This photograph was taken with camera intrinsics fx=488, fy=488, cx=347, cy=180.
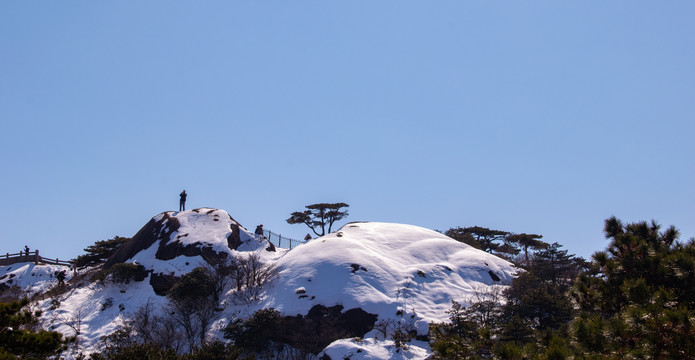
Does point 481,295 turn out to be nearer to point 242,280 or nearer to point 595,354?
point 242,280

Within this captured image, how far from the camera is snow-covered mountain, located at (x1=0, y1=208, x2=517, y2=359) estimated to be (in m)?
41.1

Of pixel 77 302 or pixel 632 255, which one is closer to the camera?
pixel 632 255

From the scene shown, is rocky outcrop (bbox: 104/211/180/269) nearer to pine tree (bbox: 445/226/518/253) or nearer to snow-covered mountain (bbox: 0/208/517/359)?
snow-covered mountain (bbox: 0/208/517/359)

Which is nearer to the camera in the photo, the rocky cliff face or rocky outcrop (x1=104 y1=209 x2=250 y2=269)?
the rocky cliff face

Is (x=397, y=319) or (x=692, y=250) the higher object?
(x=692, y=250)

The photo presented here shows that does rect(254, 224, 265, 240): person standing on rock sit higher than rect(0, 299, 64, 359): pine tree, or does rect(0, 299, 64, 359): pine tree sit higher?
rect(254, 224, 265, 240): person standing on rock

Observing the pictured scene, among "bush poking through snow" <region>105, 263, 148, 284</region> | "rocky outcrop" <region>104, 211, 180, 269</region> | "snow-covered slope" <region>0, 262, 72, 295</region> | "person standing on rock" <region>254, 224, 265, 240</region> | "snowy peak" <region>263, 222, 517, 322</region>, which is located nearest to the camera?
"snowy peak" <region>263, 222, 517, 322</region>

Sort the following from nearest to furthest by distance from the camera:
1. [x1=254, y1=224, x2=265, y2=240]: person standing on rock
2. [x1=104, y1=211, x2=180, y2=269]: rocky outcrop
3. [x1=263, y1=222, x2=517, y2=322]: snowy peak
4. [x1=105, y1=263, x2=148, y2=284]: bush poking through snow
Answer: [x1=263, y1=222, x2=517, y2=322]: snowy peak < [x1=105, y1=263, x2=148, y2=284]: bush poking through snow < [x1=104, y1=211, x2=180, y2=269]: rocky outcrop < [x1=254, y1=224, x2=265, y2=240]: person standing on rock

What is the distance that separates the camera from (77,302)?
4578cm

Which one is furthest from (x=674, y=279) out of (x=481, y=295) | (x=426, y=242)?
(x=426, y=242)

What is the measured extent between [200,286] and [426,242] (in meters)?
27.2

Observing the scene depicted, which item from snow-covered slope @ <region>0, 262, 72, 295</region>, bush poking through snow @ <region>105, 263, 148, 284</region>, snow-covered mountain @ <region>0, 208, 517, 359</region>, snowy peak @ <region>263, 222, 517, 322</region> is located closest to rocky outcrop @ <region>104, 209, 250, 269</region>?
snow-covered mountain @ <region>0, 208, 517, 359</region>

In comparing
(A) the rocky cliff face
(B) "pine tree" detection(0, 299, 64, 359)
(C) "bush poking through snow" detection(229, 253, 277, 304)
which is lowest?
(B) "pine tree" detection(0, 299, 64, 359)

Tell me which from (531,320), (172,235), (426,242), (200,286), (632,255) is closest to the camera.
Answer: (632,255)
